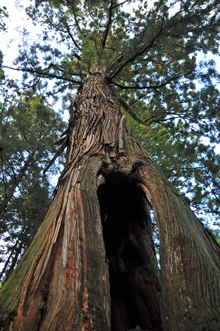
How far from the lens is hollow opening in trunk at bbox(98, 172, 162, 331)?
6.78ft

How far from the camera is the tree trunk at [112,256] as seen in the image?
1.06 meters

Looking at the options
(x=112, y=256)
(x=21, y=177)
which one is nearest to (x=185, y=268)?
(x=112, y=256)

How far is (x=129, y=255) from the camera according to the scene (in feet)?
7.83

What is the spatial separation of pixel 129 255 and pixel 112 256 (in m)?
0.19

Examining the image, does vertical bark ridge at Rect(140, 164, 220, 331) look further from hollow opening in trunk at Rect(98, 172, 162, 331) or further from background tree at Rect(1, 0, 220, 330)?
hollow opening in trunk at Rect(98, 172, 162, 331)

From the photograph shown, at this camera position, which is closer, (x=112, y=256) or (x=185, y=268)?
(x=185, y=268)

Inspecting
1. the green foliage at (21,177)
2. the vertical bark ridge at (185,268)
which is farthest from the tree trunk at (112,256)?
the green foliage at (21,177)

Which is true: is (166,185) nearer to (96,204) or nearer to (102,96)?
(96,204)

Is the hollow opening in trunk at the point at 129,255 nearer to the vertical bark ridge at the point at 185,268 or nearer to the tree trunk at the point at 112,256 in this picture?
the tree trunk at the point at 112,256

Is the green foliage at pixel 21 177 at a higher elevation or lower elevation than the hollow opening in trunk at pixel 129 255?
higher

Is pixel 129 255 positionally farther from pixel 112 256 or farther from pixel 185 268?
pixel 185 268

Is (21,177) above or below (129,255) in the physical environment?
above

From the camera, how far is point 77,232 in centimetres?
134

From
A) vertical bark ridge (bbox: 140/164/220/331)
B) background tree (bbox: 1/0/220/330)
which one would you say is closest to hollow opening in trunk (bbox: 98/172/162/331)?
background tree (bbox: 1/0/220/330)
